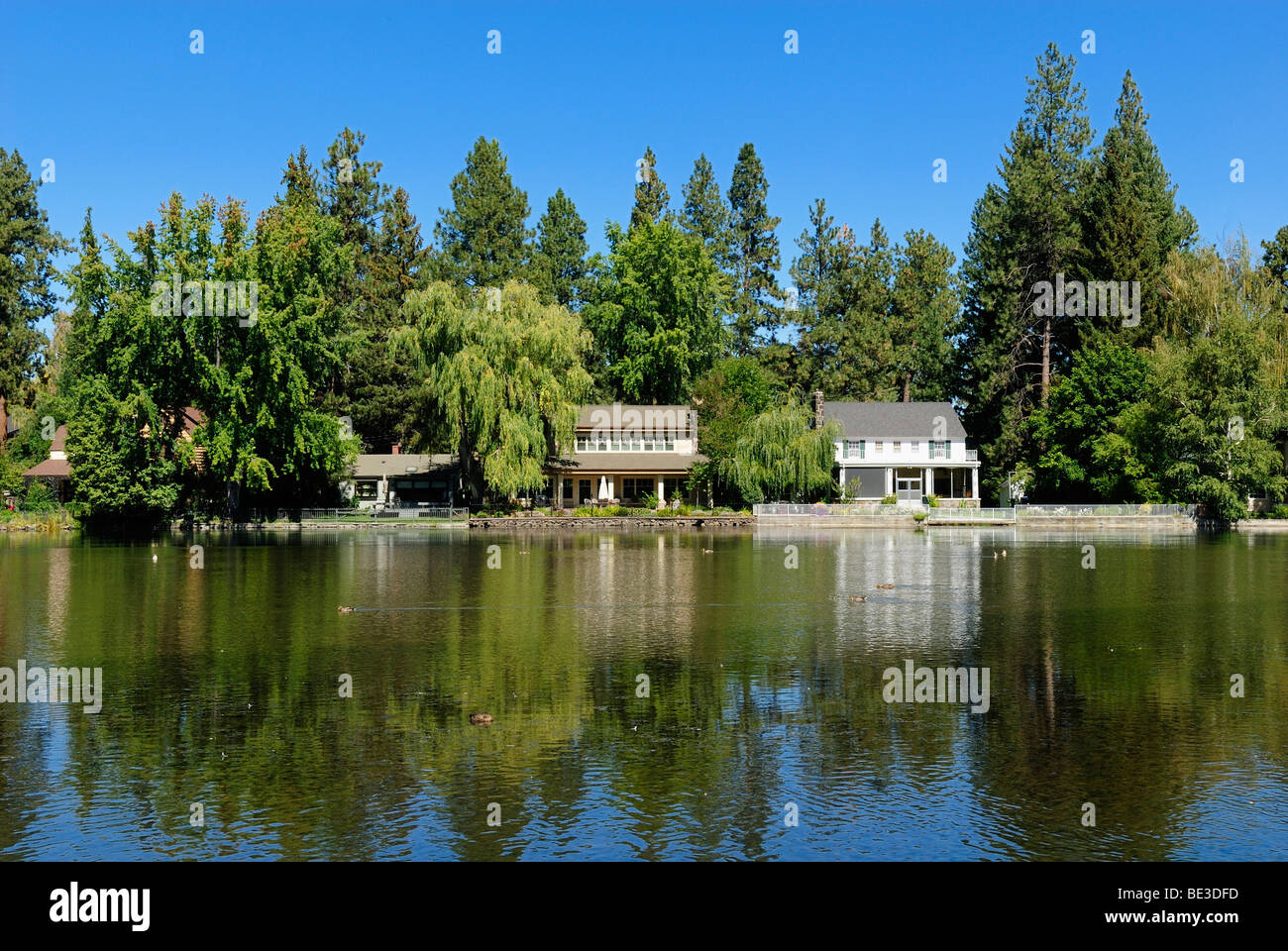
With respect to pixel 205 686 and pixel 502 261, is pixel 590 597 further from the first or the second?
pixel 502 261

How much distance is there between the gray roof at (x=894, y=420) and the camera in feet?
276

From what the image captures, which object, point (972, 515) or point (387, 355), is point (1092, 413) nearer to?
point (972, 515)

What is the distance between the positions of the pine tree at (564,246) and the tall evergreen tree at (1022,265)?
32.3 metres

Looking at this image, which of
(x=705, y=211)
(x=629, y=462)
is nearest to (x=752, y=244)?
(x=705, y=211)

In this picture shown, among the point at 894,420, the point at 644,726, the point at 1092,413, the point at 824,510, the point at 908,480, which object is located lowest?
the point at 644,726

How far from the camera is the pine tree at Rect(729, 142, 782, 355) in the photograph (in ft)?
336

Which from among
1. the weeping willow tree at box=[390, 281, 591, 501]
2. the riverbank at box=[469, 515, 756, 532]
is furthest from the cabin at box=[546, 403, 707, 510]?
the riverbank at box=[469, 515, 756, 532]

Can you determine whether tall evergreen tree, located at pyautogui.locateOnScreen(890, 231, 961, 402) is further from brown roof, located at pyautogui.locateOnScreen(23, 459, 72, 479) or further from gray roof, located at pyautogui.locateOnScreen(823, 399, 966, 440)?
brown roof, located at pyautogui.locateOnScreen(23, 459, 72, 479)

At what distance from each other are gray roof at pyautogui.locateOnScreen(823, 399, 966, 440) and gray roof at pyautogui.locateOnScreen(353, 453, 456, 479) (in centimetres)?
2806

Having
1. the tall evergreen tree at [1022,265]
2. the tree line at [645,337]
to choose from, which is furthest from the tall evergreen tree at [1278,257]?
the tall evergreen tree at [1022,265]

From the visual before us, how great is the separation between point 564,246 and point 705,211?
45.5 ft

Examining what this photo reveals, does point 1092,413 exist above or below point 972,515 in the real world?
above

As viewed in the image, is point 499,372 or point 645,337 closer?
point 499,372

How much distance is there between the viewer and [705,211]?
334 ft
